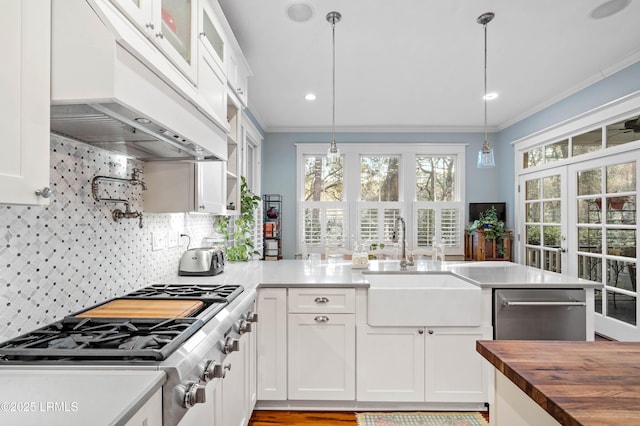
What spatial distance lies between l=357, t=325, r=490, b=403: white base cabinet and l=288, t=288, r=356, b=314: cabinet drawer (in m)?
0.17

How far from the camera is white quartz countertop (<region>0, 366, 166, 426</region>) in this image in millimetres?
644

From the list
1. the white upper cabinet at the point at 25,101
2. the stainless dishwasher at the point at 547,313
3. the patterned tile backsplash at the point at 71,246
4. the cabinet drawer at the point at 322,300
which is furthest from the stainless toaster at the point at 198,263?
the stainless dishwasher at the point at 547,313

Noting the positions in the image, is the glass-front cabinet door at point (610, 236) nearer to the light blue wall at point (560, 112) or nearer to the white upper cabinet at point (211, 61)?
the light blue wall at point (560, 112)

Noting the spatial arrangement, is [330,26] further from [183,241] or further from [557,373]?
[557,373]

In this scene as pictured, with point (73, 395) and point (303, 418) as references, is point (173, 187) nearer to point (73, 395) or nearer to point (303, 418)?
point (73, 395)

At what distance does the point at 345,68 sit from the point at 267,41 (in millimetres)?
810

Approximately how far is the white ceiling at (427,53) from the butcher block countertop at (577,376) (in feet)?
6.96

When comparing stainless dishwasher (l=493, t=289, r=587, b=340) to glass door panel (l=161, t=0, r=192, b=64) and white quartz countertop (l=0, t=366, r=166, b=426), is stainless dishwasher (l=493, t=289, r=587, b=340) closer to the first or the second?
white quartz countertop (l=0, t=366, r=166, b=426)

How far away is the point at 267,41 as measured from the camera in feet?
8.71

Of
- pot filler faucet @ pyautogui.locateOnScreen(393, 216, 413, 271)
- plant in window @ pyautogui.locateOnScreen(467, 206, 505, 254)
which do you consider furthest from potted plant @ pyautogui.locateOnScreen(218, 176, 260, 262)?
plant in window @ pyautogui.locateOnScreen(467, 206, 505, 254)

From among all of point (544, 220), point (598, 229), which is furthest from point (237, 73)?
point (544, 220)

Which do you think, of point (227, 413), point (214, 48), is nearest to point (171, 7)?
point (214, 48)

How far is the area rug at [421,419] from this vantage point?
2.07m

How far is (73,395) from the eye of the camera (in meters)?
0.73
